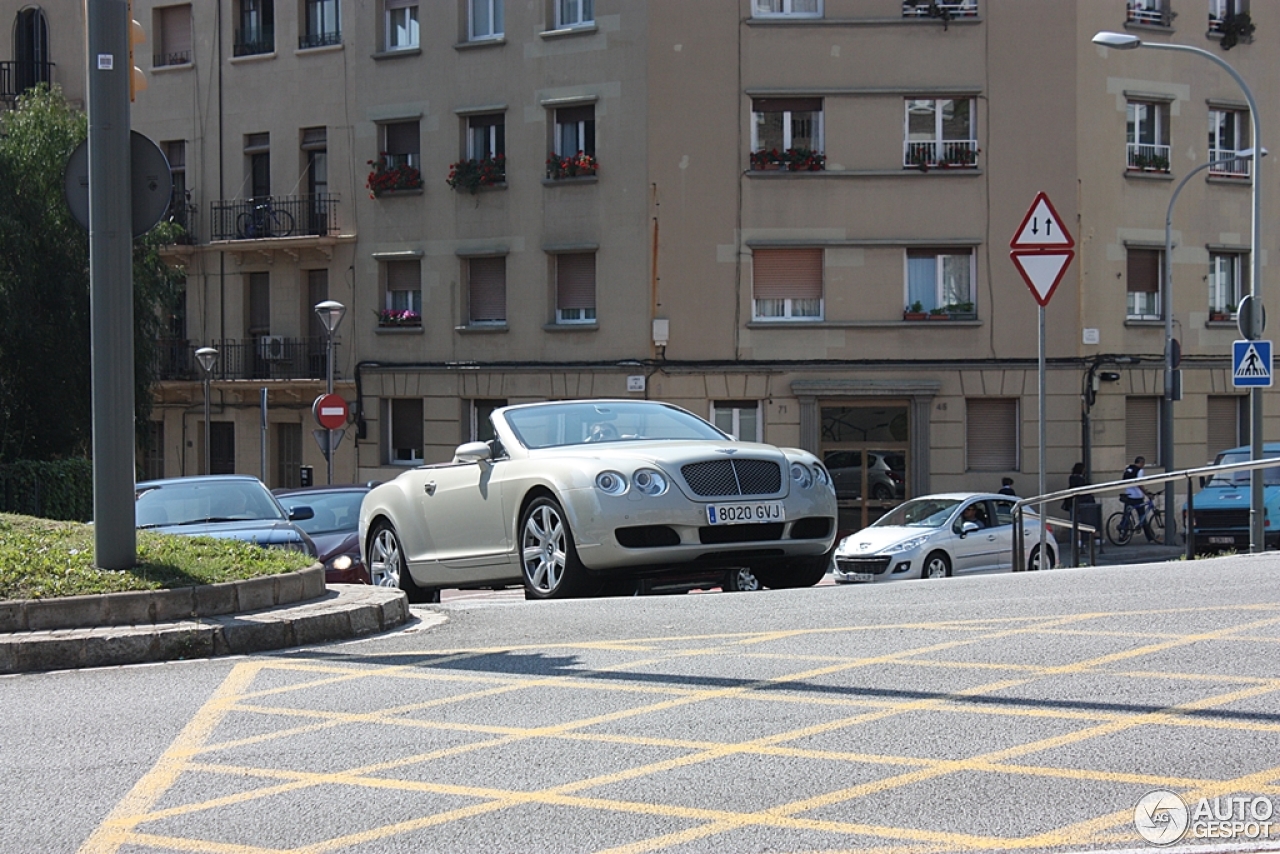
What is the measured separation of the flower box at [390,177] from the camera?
35969 millimetres

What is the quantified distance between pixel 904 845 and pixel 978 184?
29.6 m

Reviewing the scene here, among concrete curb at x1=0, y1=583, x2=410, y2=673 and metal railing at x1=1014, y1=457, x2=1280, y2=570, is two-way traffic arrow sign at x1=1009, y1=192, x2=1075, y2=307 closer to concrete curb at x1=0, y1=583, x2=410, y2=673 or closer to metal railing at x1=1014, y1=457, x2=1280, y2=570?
metal railing at x1=1014, y1=457, x2=1280, y2=570

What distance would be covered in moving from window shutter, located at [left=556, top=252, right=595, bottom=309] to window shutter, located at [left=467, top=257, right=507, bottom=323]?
1337 mm

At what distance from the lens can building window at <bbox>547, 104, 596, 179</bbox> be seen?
111ft

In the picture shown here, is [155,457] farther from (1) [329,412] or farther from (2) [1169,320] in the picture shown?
(2) [1169,320]

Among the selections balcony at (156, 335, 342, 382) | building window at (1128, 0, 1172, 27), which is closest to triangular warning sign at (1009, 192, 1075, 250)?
building window at (1128, 0, 1172, 27)

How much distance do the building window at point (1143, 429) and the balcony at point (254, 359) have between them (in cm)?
1814

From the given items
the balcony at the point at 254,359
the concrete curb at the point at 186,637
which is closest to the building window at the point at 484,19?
the balcony at the point at 254,359

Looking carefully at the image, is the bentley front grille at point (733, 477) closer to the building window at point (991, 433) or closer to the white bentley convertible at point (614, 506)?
the white bentley convertible at point (614, 506)

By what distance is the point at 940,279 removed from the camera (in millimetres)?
32906

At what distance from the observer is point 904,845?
4.27 meters

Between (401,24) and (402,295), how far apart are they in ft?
20.8

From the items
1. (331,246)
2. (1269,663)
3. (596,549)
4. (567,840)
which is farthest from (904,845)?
(331,246)

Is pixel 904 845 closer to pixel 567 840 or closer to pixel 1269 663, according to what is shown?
Result: pixel 567 840
